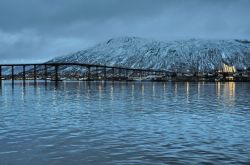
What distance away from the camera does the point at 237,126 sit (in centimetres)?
3925

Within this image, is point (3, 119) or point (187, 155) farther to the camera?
point (3, 119)

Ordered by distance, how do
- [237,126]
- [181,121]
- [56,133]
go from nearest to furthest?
[56,133] → [237,126] → [181,121]

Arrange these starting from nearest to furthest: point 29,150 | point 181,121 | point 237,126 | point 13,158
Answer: point 13,158 → point 29,150 → point 237,126 → point 181,121

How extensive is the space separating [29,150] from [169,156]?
8335 mm

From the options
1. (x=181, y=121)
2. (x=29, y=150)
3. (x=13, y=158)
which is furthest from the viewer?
(x=181, y=121)

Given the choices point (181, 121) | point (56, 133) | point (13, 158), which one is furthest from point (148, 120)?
point (13, 158)

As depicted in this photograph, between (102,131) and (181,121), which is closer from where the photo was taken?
(102,131)

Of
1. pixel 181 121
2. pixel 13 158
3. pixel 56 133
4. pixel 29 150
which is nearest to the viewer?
pixel 13 158

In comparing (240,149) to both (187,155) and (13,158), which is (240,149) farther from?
(13,158)

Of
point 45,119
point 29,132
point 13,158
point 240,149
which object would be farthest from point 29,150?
point 45,119

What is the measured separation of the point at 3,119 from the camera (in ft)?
149

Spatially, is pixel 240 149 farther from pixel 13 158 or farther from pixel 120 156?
pixel 13 158

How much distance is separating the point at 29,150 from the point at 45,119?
18.2 m

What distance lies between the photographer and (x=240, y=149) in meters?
27.7
